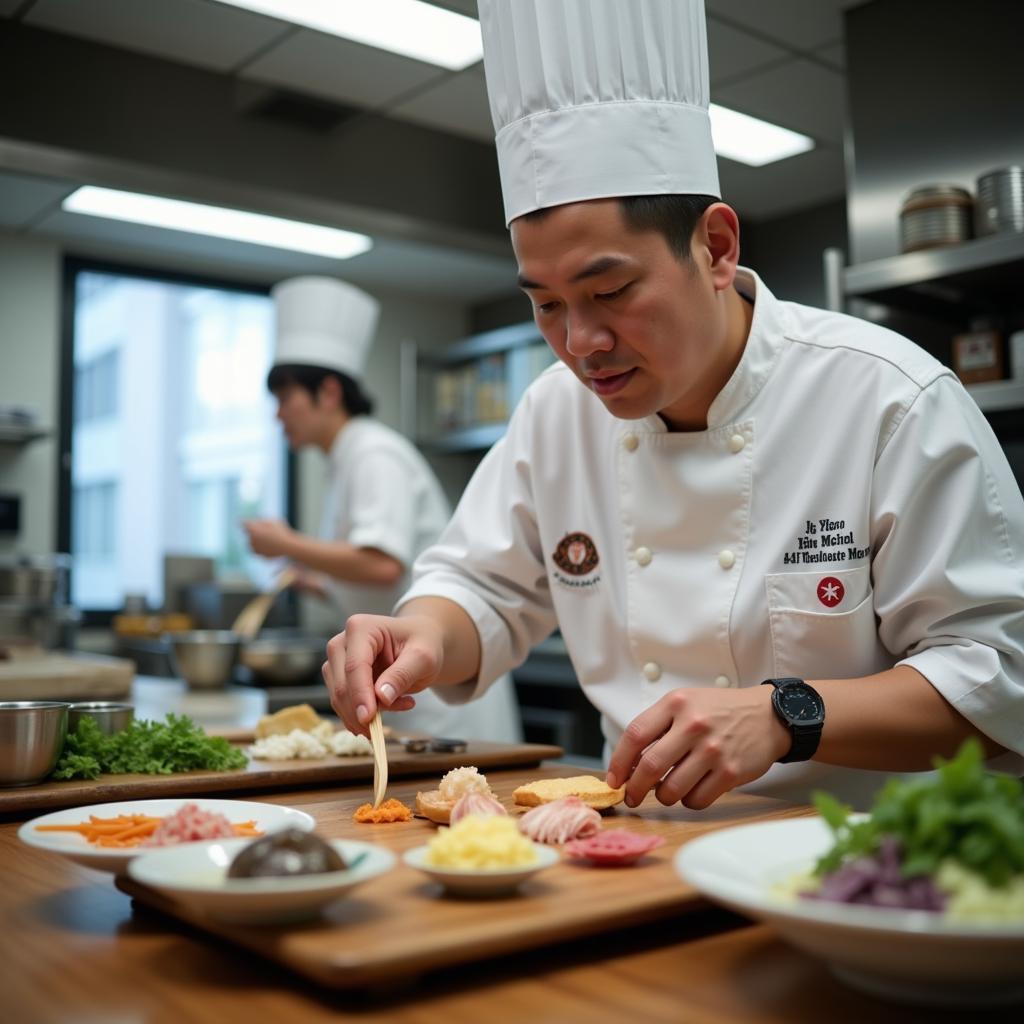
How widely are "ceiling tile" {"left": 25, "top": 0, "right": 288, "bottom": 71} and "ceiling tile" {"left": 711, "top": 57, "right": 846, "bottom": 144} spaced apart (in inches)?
60.6

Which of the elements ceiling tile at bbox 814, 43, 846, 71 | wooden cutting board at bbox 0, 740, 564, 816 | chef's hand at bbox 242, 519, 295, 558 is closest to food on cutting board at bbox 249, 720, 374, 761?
wooden cutting board at bbox 0, 740, 564, 816

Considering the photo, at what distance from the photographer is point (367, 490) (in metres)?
3.42

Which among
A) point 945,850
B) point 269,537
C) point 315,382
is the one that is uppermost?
point 315,382

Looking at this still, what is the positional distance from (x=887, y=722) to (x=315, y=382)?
2729 mm

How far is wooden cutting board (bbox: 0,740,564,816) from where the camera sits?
1.35m

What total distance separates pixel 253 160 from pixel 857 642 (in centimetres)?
295

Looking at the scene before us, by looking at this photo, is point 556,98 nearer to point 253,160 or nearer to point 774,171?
point 253,160

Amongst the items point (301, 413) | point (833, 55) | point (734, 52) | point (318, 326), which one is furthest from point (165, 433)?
point (833, 55)

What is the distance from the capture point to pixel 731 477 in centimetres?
154

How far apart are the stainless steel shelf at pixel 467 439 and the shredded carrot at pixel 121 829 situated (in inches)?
164

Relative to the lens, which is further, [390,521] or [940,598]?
[390,521]

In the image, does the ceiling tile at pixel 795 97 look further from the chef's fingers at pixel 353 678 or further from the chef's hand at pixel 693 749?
the chef's hand at pixel 693 749

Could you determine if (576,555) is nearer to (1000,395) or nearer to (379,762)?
(379,762)

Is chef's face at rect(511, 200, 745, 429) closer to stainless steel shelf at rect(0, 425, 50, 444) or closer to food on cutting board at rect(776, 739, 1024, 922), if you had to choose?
→ food on cutting board at rect(776, 739, 1024, 922)
